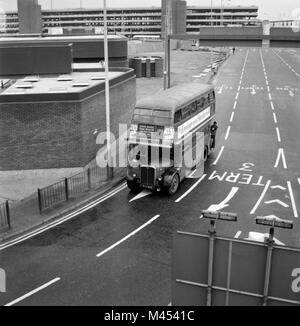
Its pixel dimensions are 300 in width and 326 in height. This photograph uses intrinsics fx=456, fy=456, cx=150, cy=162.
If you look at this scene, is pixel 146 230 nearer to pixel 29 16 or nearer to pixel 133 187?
pixel 133 187

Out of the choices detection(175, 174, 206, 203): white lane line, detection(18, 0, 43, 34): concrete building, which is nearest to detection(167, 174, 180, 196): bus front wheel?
detection(175, 174, 206, 203): white lane line

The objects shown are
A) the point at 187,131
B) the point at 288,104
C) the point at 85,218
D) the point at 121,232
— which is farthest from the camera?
the point at 288,104

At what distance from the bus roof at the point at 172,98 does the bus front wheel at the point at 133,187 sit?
377cm

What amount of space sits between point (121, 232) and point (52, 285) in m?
4.48

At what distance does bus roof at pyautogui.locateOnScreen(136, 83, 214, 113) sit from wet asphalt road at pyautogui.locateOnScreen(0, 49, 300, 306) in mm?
4335

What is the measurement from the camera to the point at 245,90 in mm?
56312

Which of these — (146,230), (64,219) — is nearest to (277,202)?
(146,230)

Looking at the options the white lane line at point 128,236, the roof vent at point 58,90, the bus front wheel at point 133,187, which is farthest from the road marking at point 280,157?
the roof vent at point 58,90

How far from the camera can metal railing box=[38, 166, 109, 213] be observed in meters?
20.9

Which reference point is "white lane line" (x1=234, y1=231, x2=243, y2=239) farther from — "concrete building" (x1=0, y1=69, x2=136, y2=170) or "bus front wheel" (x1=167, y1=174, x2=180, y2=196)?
"concrete building" (x1=0, y1=69, x2=136, y2=170)

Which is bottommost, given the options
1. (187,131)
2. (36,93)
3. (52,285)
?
(52,285)

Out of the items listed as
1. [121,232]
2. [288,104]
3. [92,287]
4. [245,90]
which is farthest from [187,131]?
[245,90]

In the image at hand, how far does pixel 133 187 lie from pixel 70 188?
317 cm

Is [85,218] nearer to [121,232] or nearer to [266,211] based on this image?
[121,232]
